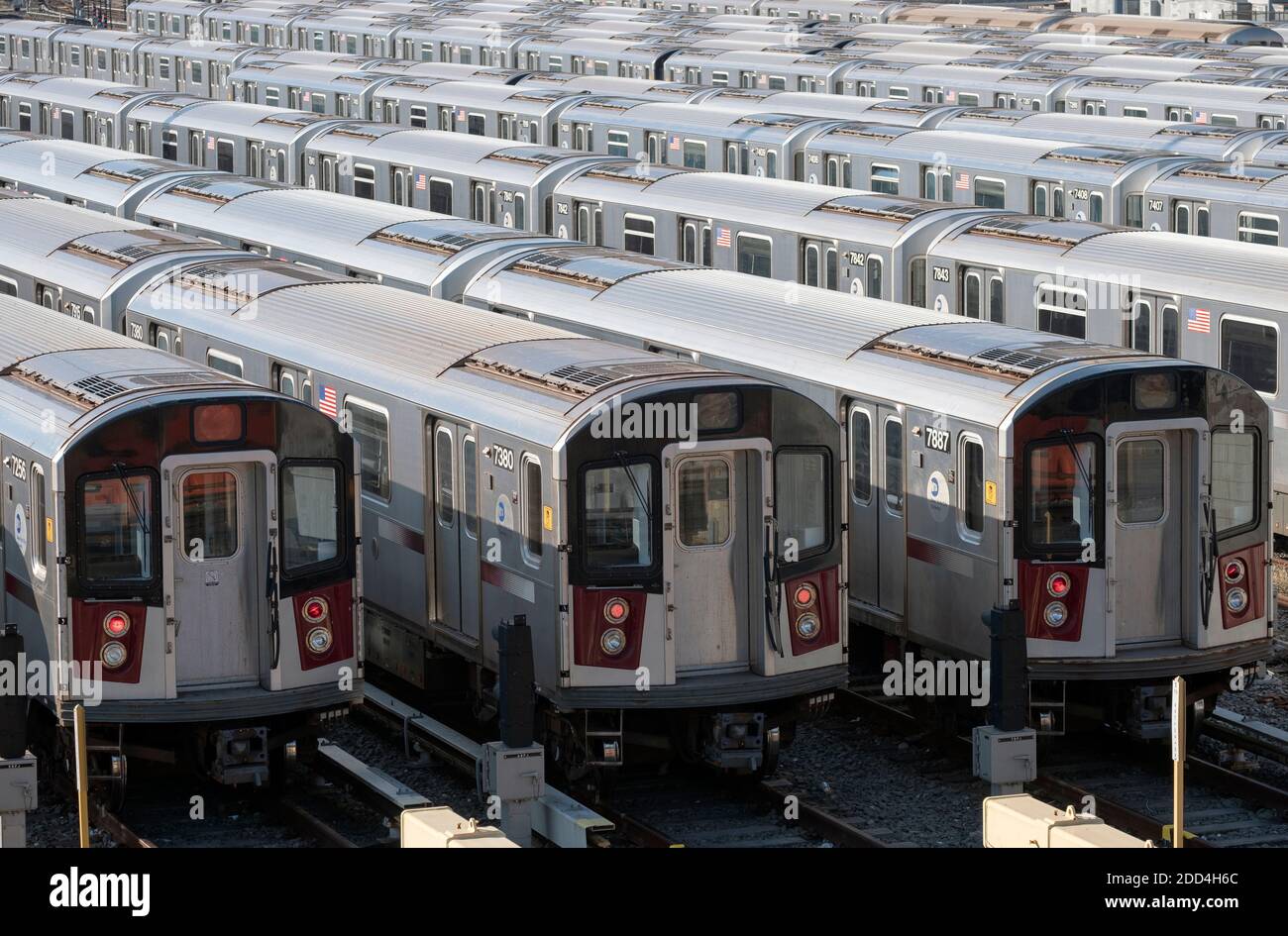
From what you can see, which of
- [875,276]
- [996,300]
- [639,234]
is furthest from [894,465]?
[639,234]

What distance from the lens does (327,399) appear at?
1495cm

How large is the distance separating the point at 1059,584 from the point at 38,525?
5981 millimetres

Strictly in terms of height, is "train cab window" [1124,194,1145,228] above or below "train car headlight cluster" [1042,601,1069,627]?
above

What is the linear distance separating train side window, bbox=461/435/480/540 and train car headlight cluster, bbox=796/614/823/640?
206cm

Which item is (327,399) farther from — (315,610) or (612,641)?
(612,641)

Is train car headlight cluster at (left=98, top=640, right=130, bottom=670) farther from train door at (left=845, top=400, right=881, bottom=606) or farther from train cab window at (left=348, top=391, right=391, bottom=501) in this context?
train door at (left=845, top=400, right=881, bottom=606)

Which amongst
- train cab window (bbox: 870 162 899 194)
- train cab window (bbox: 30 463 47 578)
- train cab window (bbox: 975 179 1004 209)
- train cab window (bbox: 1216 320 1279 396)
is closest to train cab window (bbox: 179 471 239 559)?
train cab window (bbox: 30 463 47 578)

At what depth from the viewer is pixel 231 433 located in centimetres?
1197

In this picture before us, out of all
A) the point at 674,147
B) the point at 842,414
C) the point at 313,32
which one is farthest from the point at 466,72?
the point at 842,414

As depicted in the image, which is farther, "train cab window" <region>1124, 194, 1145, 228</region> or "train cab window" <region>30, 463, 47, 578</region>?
"train cab window" <region>1124, 194, 1145, 228</region>

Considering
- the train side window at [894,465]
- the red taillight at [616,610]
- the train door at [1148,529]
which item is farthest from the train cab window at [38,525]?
the train door at [1148,529]

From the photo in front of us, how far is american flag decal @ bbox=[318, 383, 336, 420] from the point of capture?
48.9 feet

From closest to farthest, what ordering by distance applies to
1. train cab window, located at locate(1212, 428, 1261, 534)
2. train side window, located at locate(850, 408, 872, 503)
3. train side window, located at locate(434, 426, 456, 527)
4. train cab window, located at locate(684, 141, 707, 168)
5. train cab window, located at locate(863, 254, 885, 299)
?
1. train cab window, located at locate(1212, 428, 1261, 534)
2. train side window, located at locate(434, 426, 456, 527)
3. train side window, located at locate(850, 408, 872, 503)
4. train cab window, located at locate(863, 254, 885, 299)
5. train cab window, located at locate(684, 141, 707, 168)
